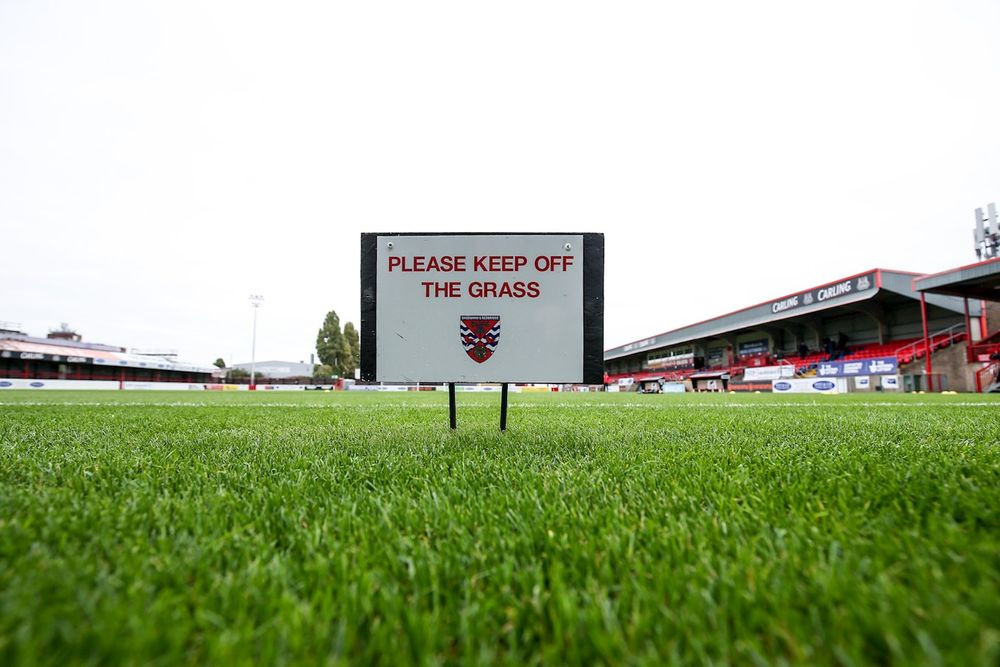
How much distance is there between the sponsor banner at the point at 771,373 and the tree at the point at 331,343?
1928 inches

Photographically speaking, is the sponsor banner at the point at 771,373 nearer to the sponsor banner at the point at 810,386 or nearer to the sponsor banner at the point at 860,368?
the sponsor banner at the point at 860,368

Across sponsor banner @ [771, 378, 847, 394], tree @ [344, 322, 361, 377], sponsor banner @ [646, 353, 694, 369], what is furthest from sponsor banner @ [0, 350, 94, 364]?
sponsor banner @ [646, 353, 694, 369]

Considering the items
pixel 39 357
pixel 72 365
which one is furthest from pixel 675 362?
pixel 72 365

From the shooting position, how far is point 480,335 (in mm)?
2791

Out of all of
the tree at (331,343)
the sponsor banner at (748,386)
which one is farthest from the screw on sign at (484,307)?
the tree at (331,343)

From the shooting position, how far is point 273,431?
364 cm

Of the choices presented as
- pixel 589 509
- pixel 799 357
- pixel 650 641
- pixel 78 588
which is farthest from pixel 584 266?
pixel 799 357

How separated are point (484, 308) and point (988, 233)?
3704cm

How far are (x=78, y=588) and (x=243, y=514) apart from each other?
20.5 inches

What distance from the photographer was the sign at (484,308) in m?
2.76

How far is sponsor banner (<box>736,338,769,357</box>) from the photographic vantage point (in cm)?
3615

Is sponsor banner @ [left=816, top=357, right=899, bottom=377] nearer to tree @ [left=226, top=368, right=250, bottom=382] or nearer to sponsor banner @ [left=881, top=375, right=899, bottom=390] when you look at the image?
sponsor banner @ [left=881, top=375, right=899, bottom=390]

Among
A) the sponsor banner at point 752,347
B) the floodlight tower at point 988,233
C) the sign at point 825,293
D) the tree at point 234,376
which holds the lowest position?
the tree at point 234,376

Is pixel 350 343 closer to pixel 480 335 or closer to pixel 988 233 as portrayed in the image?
pixel 988 233
